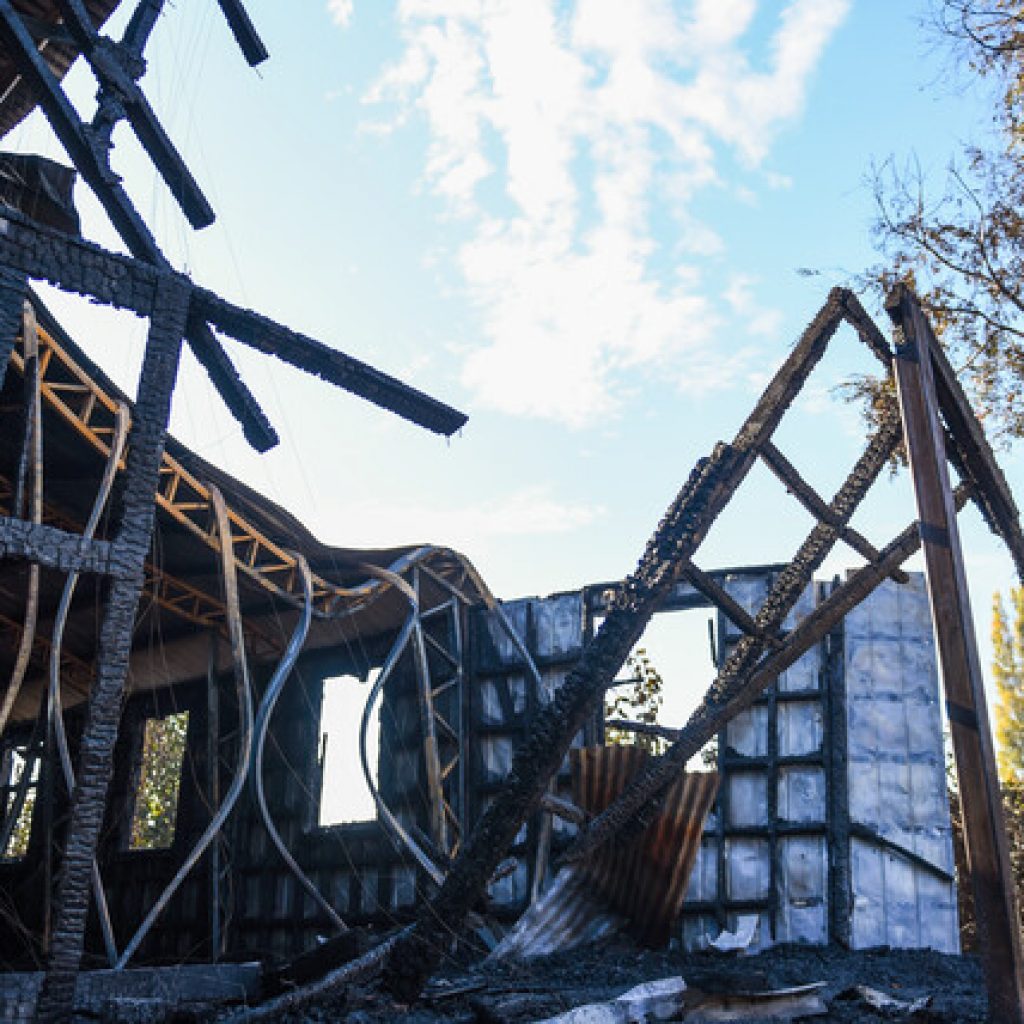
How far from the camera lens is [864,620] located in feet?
38.4

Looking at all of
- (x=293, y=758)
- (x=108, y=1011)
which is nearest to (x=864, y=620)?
(x=293, y=758)

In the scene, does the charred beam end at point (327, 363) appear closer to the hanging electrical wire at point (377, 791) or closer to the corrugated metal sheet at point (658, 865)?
the corrugated metal sheet at point (658, 865)

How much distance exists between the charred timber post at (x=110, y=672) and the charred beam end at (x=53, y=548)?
0.27 ft

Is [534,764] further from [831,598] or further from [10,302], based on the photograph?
[10,302]

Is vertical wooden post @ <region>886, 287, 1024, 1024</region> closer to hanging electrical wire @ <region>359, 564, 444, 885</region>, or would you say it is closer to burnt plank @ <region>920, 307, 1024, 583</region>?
burnt plank @ <region>920, 307, 1024, 583</region>

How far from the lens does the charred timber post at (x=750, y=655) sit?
703cm

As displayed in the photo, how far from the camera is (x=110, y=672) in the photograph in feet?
14.9

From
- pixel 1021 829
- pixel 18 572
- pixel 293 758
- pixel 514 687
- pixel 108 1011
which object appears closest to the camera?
pixel 108 1011

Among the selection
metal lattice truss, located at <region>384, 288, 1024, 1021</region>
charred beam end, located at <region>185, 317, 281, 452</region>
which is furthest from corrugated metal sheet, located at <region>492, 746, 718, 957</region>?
charred beam end, located at <region>185, 317, 281, 452</region>

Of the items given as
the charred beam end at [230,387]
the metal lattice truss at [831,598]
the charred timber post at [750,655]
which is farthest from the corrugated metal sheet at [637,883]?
the charred beam end at [230,387]

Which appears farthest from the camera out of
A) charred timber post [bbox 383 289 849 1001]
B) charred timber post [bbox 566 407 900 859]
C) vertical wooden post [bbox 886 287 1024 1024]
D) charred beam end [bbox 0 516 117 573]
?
charred timber post [bbox 566 407 900 859]

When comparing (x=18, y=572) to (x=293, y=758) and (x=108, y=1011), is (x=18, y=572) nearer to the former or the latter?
(x=293, y=758)

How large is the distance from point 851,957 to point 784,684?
9.64 feet

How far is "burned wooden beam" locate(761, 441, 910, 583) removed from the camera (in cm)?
666
